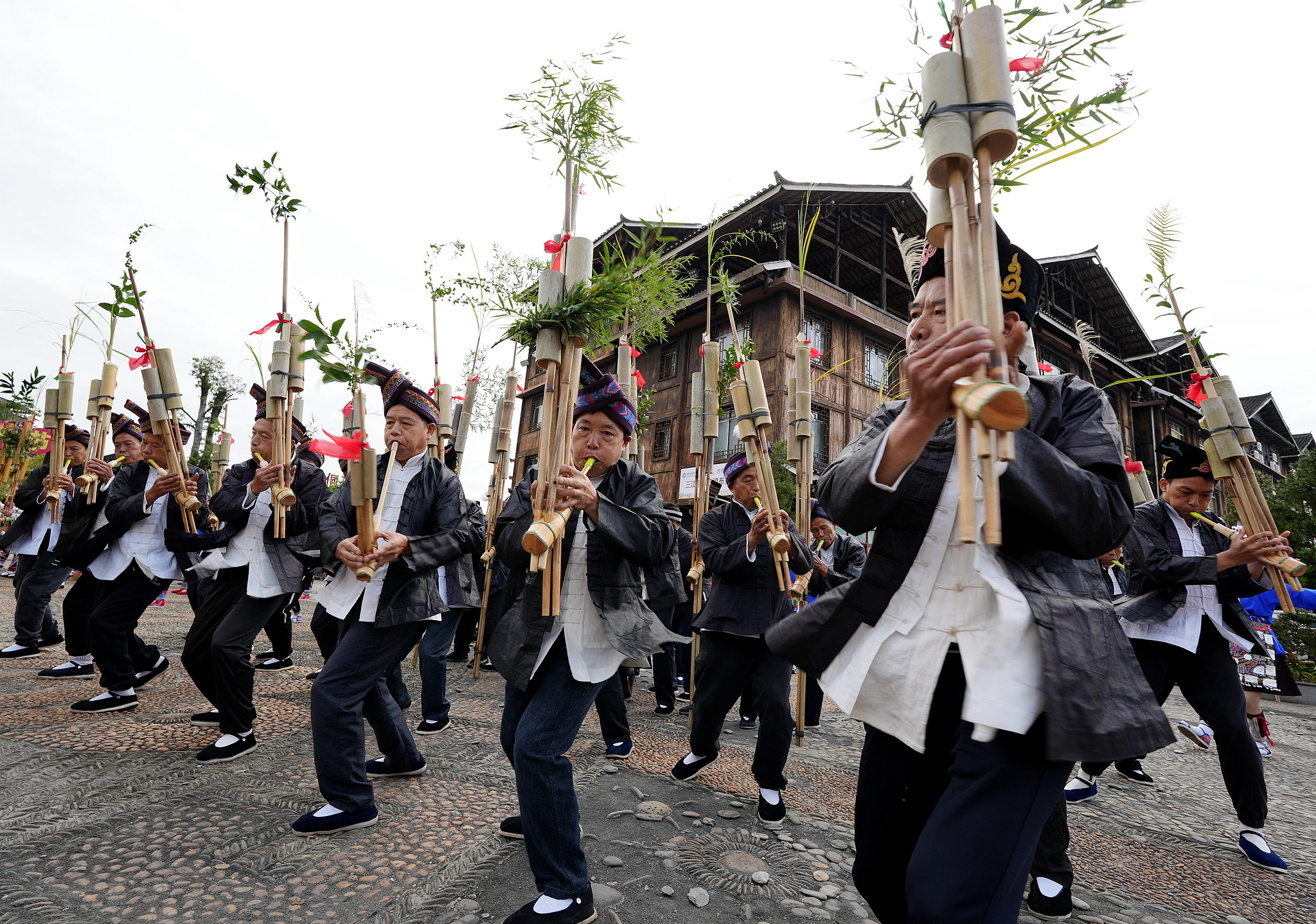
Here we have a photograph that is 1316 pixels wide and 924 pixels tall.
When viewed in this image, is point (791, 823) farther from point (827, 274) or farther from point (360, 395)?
point (827, 274)

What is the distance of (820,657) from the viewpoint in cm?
184

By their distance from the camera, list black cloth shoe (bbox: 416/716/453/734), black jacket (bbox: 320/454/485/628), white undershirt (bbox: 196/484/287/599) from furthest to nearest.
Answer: black cloth shoe (bbox: 416/716/453/734)
white undershirt (bbox: 196/484/287/599)
black jacket (bbox: 320/454/485/628)

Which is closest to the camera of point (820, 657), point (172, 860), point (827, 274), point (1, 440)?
point (820, 657)

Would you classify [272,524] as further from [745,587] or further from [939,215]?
[939,215]

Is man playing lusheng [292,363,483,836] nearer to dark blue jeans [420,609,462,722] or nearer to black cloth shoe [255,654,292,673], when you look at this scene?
dark blue jeans [420,609,462,722]

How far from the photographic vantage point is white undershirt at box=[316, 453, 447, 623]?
3.35 m

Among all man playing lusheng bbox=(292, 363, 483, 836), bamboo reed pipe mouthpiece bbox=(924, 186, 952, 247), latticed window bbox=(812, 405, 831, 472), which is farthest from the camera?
latticed window bbox=(812, 405, 831, 472)

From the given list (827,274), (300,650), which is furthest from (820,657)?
(827,274)

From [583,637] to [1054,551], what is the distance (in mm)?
1799

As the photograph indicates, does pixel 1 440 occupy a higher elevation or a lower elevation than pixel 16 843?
higher

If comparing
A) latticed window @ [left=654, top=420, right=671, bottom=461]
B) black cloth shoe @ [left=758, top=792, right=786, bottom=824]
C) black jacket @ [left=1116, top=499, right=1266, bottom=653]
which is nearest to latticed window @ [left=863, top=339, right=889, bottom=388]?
latticed window @ [left=654, top=420, right=671, bottom=461]

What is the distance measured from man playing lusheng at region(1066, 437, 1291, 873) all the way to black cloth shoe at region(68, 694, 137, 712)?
633 cm

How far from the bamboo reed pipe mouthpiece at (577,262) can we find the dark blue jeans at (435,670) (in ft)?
10.6

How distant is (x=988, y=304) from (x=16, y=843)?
4143 mm
